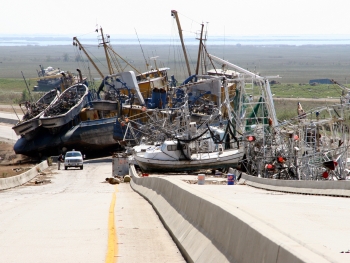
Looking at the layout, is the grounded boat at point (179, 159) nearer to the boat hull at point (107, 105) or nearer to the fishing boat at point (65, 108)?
the fishing boat at point (65, 108)

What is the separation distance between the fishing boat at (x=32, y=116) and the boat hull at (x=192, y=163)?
16659 millimetres

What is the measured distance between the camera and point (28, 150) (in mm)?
63812

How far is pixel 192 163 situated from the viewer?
45.2 meters

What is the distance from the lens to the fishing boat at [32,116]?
203 ft

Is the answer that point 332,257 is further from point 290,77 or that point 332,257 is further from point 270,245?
point 290,77

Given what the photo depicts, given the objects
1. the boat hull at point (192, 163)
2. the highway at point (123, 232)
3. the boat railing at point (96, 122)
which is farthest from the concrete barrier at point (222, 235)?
the boat railing at point (96, 122)

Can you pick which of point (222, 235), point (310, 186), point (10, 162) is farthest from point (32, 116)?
point (222, 235)

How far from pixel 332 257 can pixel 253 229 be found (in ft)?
5.13

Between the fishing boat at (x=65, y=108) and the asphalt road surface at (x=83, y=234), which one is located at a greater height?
the asphalt road surface at (x=83, y=234)

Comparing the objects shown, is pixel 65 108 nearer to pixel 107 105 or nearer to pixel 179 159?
pixel 107 105

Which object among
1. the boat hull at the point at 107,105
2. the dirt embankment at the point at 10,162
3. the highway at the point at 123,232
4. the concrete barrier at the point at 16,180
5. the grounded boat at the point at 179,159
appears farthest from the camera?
the boat hull at the point at 107,105

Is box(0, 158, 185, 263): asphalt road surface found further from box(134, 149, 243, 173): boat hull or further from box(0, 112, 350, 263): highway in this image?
box(134, 149, 243, 173): boat hull

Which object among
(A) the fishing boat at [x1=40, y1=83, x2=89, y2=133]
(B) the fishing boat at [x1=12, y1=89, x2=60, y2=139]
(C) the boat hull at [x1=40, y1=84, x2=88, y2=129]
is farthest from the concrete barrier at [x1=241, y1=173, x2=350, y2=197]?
(B) the fishing boat at [x1=12, y1=89, x2=60, y2=139]

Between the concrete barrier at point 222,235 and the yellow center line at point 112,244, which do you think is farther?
the yellow center line at point 112,244
